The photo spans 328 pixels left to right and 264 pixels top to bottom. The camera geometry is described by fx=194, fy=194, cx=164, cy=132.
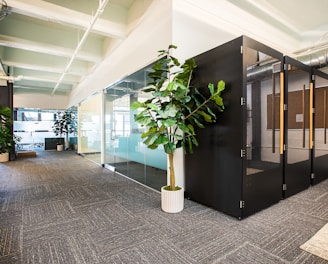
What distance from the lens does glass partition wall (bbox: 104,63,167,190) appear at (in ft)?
12.7

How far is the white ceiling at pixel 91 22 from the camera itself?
3.68 meters

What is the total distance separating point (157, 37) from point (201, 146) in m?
2.19

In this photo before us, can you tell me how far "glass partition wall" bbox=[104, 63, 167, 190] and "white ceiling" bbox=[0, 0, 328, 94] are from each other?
111 centimetres

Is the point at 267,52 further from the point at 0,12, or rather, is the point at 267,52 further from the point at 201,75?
the point at 0,12

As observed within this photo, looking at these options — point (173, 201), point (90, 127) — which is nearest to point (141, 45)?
point (173, 201)

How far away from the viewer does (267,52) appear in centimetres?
274

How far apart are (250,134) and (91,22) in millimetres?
3395

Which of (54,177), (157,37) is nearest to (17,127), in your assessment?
(54,177)

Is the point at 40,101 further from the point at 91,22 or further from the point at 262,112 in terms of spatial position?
the point at 262,112

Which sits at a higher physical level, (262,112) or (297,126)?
(262,112)

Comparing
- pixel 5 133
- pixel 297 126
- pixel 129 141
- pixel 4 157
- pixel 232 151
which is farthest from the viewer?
pixel 4 157

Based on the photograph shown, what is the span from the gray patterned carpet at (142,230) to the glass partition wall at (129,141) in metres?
0.56

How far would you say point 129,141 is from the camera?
475 centimetres

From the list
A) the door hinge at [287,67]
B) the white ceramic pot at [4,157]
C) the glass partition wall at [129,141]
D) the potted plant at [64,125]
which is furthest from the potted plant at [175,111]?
the potted plant at [64,125]
